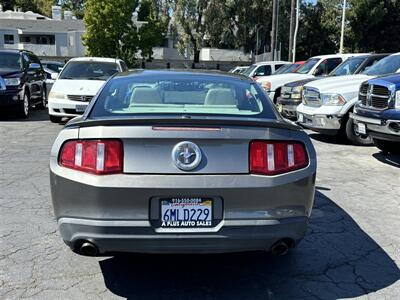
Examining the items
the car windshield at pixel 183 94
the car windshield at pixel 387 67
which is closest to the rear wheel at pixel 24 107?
the car windshield at pixel 387 67

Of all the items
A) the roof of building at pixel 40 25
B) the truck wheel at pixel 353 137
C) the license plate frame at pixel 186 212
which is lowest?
the truck wheel at pixel 353 137

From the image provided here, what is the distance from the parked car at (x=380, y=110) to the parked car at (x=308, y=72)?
20.8 feet

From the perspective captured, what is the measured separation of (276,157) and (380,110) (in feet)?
16.0

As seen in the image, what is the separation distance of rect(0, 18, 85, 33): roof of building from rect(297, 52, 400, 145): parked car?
4637 centimetres

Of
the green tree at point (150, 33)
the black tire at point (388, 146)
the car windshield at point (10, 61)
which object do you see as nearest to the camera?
the black tire at point (388, 146)

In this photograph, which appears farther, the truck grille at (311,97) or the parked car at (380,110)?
the truck grille at (311,97)

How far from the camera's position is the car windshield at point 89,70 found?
1280cm

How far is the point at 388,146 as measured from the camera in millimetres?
9023

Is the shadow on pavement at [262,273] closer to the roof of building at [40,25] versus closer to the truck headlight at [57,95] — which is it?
the truck headlight at [57,95]

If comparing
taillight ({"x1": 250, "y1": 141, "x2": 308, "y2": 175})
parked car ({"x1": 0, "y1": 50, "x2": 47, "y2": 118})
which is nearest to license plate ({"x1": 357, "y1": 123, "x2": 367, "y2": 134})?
taillight ({"x1": 250, "y1": 141, "x2": 308, "y2": 175})

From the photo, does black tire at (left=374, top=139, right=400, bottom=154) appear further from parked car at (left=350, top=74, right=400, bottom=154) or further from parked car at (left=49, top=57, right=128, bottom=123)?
parked car at (left=49, top=57, right=128, bottom=123)

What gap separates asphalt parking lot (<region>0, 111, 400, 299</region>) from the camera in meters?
3.80

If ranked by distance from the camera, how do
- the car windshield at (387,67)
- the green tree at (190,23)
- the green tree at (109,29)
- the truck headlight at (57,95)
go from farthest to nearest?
the green tree at (190,23) < the green tree at (109,29) < the truck headlight at (57,95) < the car windshield at (387,67)

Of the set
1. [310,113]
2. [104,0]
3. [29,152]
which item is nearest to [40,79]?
[29,152]
